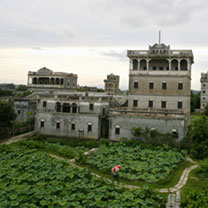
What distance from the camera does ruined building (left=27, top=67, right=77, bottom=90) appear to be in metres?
50.2

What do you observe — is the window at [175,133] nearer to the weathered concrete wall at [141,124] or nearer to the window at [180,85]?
the weathered concrete wall at [141,124]

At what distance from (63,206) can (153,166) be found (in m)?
9.66

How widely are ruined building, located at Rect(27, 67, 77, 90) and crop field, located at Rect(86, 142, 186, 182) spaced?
84.5 feet

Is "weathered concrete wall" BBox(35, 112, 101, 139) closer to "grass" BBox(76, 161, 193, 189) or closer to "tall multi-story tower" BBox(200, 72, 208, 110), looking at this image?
"grass" BBox(76, 161, 193, 189)

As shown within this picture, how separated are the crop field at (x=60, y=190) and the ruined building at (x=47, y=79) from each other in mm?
30802

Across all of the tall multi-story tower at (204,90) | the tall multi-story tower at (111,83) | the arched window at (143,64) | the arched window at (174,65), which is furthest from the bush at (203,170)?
the tall multi-story tower at (111,83)

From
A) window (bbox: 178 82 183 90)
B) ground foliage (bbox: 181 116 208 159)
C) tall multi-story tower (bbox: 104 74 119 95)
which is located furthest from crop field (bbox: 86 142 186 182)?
tall multi-story tower (bbox: 104 74 119 95)

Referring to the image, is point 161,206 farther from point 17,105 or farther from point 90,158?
point 17,105

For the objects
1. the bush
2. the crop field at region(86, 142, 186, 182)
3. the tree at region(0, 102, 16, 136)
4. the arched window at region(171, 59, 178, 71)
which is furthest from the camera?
the arched window at region(171, 59, 178, 71)

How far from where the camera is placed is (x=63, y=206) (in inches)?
563

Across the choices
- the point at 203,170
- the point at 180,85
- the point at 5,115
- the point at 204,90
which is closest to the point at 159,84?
the point at 180,85

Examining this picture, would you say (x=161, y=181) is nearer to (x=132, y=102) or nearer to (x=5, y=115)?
(x=132, y=102)

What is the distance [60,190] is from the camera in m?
16.3

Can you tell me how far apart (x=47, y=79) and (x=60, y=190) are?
1476 inches
